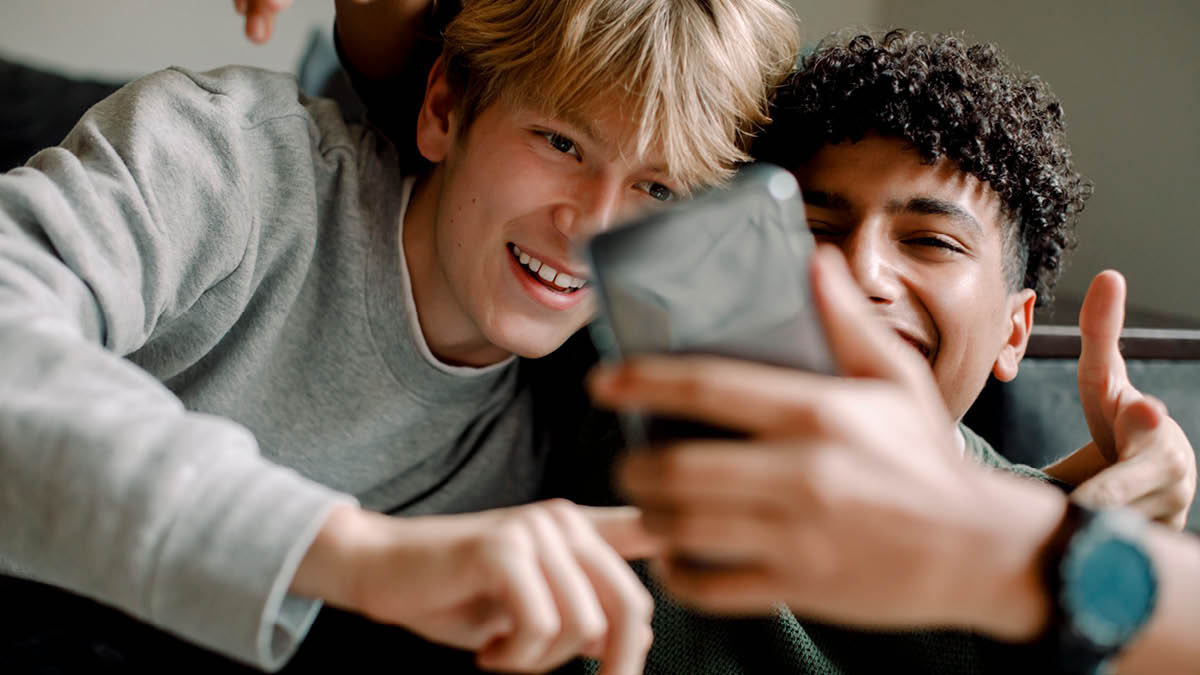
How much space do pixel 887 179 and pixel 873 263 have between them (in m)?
0.09

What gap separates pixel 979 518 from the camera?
1.29 feet

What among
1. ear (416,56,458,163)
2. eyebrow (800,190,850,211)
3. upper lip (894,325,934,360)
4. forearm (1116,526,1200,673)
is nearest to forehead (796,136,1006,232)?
eyebrow (800,190,850,211)

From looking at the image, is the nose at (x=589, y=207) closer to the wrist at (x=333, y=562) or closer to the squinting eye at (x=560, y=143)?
the squinting eye at (x=560, y=143)

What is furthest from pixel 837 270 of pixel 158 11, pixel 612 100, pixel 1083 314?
pixel 158 11

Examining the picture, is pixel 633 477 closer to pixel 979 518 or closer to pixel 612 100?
pixel 979 518

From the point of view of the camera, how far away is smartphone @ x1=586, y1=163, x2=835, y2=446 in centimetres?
39

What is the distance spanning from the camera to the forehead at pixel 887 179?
0.90 metres

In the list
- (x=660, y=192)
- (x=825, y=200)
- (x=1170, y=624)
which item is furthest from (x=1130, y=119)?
(x=1170, y=624)

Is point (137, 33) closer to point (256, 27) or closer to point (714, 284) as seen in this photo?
point (256, 27)

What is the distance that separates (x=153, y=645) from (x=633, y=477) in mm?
648

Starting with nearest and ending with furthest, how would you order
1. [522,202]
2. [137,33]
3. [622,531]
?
[622,531] → [522,202] → [137,33]

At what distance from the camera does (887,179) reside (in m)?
0.90

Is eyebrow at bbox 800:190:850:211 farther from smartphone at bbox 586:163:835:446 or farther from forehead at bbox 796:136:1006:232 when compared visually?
smartphone at bbox 586:163:835:446

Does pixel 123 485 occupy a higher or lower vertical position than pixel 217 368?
higher
